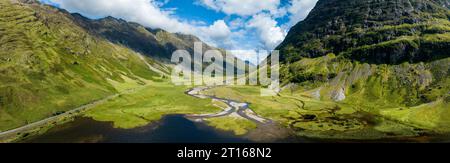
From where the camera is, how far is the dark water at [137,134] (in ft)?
447

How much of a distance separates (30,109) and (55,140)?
63922 millimetres

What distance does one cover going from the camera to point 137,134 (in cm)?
14712

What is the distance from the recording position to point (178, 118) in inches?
7495

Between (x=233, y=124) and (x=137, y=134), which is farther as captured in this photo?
(x=233, y=124)

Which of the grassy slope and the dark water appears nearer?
the dark water

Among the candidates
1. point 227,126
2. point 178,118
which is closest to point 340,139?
point 227,126

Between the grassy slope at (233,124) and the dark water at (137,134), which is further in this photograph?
the grassy slope at (233,124)

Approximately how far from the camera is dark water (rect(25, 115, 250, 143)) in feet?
447

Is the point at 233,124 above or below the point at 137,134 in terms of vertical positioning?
above

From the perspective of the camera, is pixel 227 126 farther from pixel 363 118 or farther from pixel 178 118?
pixel 363 118
